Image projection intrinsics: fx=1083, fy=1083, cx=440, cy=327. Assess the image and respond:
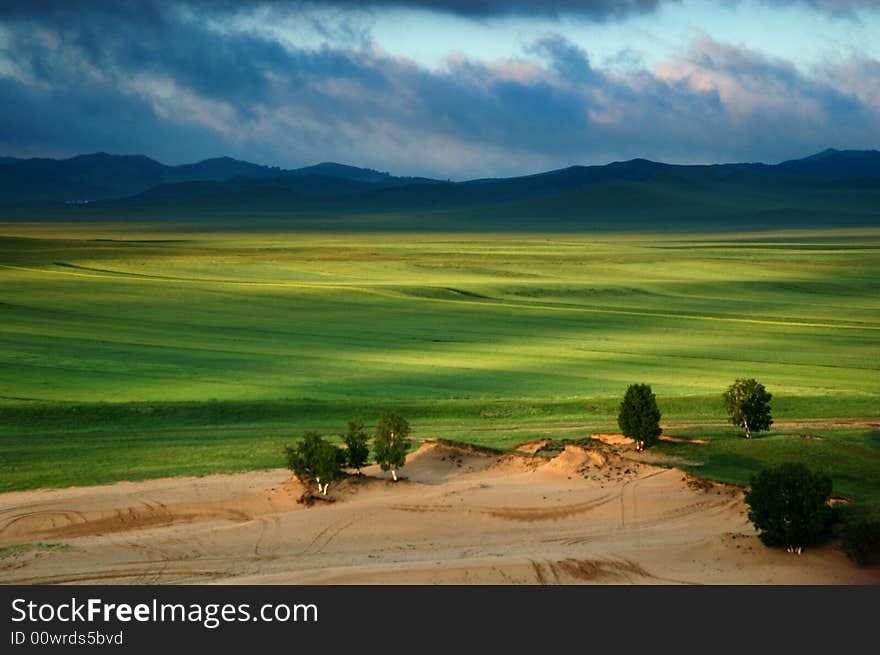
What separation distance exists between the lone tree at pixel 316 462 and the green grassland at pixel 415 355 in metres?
3.10

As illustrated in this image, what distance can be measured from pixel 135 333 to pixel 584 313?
26.2 m

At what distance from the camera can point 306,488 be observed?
24.1 m

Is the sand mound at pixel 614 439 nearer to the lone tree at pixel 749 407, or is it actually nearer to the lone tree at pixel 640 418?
the lone tree at pixel 640 418

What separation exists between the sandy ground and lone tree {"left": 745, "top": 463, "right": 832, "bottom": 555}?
1.05ft

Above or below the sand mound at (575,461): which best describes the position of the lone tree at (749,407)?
above

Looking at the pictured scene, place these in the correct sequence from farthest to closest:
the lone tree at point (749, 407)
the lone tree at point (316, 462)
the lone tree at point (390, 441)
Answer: the lone tree at point (749, 407) < the lone tree at point (390, 441) < the lone tree at point (316, 462)

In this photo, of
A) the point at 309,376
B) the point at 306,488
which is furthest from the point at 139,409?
the point at 306,488

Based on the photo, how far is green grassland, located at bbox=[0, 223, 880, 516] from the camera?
95.9ft

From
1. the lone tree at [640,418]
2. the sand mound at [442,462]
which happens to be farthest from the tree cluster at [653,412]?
the sand mound at [442,462]

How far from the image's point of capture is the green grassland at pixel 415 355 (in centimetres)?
2922

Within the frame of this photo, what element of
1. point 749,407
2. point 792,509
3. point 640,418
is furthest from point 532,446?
point 792,509

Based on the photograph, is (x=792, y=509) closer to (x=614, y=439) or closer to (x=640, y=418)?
(x=640, y=418)

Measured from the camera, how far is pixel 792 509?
62.4 ft

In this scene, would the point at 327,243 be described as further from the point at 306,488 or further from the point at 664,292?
the point at 306,488
